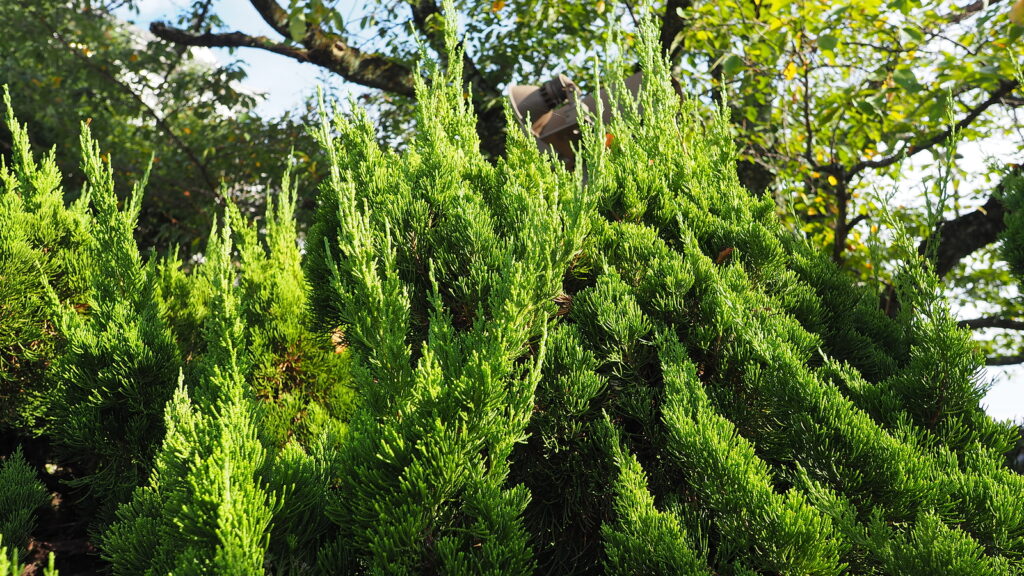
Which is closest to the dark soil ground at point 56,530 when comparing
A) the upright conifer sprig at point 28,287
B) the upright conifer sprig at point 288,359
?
the upright conifer sprig at point 28,287

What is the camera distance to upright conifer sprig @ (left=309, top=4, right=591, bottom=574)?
158cm

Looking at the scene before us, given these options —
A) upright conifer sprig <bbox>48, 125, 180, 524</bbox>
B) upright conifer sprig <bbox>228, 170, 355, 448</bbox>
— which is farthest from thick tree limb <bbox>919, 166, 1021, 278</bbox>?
upright conifer sprig <bbox>48, 125, 180, 524</bbox>

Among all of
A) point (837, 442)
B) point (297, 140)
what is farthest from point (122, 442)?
point (297, 140)

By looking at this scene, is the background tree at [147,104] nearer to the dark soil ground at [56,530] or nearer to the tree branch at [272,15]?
the tree branch at [272,15]

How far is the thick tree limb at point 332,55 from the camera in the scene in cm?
917

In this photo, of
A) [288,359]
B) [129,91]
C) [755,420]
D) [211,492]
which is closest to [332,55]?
[129,91]

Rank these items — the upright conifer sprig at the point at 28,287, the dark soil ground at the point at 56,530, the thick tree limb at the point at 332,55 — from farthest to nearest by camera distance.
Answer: the thick tree limb at the point at 332,55
the upright conifer sprig at the point at 28,287
the dark soil ground at the point at 56,530

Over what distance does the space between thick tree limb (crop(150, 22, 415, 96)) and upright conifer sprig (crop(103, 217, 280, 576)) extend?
7580mm

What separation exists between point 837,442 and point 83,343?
237 cm

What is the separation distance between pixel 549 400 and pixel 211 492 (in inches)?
33.9

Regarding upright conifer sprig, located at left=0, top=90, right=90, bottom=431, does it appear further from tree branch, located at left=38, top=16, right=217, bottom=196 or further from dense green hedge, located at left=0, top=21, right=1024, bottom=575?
tree branch, located at left=38, top=16, right=217, bottom=196

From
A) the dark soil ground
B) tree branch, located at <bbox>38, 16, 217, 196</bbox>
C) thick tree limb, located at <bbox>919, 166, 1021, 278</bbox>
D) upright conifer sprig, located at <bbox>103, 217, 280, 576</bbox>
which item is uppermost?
tree branch, located at <bbox>38, 16, 217, 196</bbox>

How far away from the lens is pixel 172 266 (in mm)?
3689

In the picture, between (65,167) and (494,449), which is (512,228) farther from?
(65,167)
